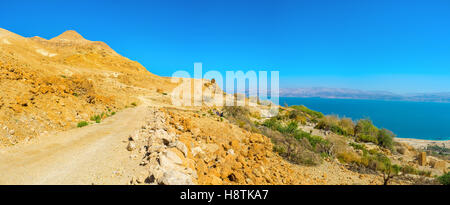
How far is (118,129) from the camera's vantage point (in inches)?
309

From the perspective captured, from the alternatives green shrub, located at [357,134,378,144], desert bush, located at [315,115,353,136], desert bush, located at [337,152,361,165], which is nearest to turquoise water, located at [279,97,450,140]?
desert bush, located at [315,115,353,136]

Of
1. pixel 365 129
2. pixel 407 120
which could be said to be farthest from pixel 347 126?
pixel 407 120

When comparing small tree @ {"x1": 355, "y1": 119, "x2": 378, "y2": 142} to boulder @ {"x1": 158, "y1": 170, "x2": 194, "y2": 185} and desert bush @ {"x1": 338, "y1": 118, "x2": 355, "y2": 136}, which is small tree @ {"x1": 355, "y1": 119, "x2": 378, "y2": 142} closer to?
desert bush @ {"x1": 338, "y1": 118, "x2": 355, "y2": 136}

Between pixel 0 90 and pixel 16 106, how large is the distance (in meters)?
1.59

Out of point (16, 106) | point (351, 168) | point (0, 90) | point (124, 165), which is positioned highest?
point (0, 90)

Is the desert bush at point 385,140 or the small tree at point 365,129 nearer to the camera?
the desert bush at point 385,140

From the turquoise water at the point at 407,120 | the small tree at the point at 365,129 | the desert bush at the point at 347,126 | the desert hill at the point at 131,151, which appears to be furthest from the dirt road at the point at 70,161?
the turquoise water at the point at 407,120

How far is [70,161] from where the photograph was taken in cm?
474

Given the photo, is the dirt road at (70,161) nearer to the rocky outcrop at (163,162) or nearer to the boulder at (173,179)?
the rocky outcrop at (163,162)

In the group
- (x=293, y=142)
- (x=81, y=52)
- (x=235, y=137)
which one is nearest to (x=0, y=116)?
(x=235, y=137)

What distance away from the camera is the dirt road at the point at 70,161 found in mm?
3893

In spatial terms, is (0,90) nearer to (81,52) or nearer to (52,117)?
(52,117)
